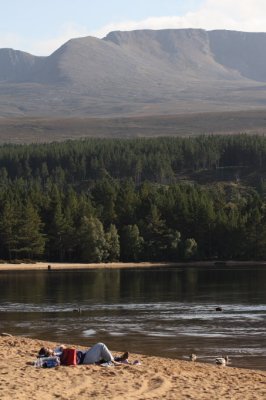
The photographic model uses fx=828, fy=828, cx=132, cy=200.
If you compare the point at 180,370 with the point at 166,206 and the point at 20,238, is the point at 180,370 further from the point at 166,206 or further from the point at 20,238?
the point at 166,206

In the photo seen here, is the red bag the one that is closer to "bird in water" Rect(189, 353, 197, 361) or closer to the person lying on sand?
the person lying on sand

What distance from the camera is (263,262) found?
156m

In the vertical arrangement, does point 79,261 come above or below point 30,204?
below

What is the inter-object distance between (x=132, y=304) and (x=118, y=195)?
100906 millimetres

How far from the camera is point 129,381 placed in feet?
97.2

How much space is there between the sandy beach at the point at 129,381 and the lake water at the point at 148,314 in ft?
17.0

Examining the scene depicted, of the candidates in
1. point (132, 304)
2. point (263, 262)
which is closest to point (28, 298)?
point (132, 304)

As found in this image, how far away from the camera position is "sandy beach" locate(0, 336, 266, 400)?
27.0 meters

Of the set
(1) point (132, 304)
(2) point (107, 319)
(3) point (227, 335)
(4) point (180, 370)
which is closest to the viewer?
(4) point (180, 370)

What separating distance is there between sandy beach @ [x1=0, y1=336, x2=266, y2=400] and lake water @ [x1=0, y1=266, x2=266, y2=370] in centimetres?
519

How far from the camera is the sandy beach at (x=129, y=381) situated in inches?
1064

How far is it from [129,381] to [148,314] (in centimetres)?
3206

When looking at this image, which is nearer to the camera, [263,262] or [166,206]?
[263,262]

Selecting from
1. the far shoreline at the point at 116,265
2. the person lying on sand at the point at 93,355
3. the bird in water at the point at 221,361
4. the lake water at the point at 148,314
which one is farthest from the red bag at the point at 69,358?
the far shoreline at the point at 116,265
